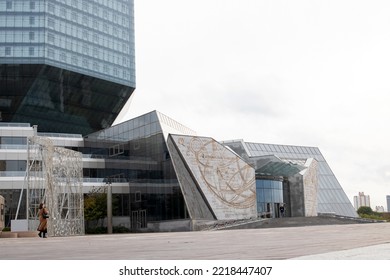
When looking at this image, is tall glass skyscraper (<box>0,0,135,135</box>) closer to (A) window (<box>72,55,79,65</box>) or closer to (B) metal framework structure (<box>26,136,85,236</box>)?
(A) window (<box>72,55,79,65</box>)

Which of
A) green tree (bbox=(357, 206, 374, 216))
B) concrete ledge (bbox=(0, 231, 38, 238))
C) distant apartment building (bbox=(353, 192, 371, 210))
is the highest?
distant apartment building (bbox=(353, 192, 371, 210))

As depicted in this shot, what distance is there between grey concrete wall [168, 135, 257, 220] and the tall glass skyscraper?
127ft

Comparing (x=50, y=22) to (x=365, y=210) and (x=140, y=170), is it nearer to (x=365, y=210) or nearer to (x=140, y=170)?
(x=140, y=170)

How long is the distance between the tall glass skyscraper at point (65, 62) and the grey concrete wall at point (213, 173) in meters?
38.8

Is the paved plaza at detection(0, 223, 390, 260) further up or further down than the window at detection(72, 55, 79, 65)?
further down

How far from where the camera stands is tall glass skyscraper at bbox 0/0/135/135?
3396 inches

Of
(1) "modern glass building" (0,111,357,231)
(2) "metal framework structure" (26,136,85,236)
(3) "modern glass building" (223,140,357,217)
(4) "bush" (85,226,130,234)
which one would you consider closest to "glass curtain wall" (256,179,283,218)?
(1) "modern glass building" (0,111,357,231)

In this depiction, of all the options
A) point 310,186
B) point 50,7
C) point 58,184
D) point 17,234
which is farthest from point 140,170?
point 50,7

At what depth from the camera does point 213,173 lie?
5519 cm

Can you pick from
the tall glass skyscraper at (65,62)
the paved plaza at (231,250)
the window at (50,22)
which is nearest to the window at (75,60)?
the tall glass skyscraper at (65,62)
